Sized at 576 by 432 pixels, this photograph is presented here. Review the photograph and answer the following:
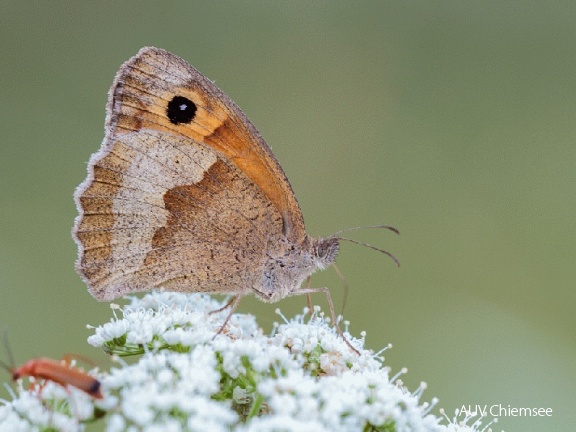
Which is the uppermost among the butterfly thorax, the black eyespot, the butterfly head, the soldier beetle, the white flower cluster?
the black eyespot

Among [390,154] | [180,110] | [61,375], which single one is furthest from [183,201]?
[390,154]

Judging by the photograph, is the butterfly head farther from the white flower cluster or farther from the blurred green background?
the blurred green background

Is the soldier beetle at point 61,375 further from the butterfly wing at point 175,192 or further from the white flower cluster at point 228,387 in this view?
the butterfly wing at point 175,192

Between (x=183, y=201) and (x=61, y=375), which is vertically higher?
(x=183, y=201)

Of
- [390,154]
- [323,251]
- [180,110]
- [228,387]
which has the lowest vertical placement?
[228,387]

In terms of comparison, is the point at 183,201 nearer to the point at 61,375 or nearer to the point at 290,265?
the point at 290,265

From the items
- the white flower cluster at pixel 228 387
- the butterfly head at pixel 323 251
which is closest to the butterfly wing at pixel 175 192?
the butterfly head at pixel 323 251

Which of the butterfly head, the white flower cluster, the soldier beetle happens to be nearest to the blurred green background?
the butterfly head
